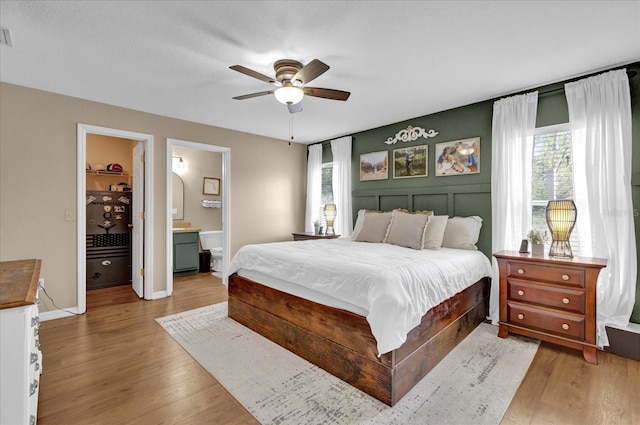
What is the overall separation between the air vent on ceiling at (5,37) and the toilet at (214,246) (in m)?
4.00

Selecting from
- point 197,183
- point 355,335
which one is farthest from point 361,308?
point 197,183

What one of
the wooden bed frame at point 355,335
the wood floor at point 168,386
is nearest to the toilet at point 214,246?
the wood floor at point 168,386

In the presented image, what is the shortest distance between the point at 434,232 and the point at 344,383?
1893mm

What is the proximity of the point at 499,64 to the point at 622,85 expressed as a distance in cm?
105

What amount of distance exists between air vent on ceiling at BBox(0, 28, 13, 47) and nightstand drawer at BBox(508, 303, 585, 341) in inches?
181

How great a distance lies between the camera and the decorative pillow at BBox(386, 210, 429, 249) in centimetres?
319

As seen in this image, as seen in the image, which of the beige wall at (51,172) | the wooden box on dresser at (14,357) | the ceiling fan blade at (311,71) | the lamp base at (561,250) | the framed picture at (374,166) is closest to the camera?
the wooden box on dresser at (14,357)

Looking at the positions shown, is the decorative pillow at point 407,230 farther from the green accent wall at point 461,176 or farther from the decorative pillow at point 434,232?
the green accent wall at point 461,176

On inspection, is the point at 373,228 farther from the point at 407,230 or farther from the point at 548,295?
the point at 548,295

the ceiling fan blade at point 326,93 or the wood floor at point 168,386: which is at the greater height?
the ceiling fan blade at point 326,93

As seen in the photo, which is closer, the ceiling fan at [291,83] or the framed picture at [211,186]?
the ceiling fan at [291,83]

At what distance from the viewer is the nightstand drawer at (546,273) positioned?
95.6 inches

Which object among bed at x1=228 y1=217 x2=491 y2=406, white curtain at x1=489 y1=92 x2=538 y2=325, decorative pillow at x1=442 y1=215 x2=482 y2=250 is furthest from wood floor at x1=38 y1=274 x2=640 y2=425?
decorative pillow at x1=442 y1=215 x2=482 y2=250

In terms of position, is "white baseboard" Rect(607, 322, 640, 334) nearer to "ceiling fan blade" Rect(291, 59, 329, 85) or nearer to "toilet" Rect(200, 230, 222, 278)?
"ceiling fan blade" Rect(291, 59, 329, 85)
